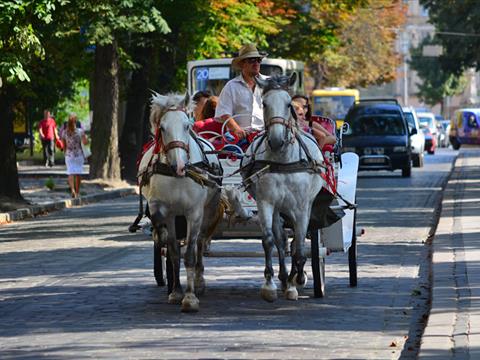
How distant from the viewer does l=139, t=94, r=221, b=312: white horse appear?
507 inches

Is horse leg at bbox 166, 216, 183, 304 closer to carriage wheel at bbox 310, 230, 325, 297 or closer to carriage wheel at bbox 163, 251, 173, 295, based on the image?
carriage wheel at bbox 163, 251, 173, 295

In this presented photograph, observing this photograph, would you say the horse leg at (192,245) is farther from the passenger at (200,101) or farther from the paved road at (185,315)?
the passenger at (200,101)

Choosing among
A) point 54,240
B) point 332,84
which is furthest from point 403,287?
point 332,84

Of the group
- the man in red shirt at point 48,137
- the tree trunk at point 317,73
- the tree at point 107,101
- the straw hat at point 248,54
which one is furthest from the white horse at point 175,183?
the tree trunk at point 317,73

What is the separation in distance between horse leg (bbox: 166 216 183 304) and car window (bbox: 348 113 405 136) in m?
30.1

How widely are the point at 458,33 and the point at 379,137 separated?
2197cm

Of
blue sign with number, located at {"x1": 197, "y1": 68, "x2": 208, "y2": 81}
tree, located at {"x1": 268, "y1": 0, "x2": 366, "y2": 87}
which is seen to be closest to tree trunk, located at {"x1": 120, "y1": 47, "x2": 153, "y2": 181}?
blue sign with number, located at {"x1": 197, "y1": 68, "x2": 208, "y2": 81}

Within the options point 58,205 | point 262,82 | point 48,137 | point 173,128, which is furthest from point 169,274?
point 48,137

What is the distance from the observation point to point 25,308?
43.6ft

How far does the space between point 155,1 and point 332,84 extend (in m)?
51.9

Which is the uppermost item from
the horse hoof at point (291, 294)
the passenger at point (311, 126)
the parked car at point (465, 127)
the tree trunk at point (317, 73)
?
the tree trunk at point (317, 73)

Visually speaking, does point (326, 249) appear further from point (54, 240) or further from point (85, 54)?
point (85, 54)

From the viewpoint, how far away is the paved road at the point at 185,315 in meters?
10.7

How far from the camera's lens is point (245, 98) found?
14.3m
